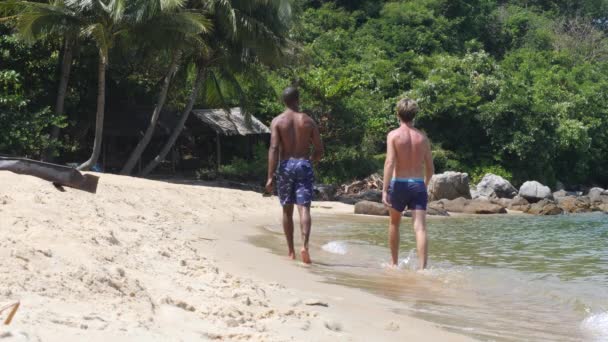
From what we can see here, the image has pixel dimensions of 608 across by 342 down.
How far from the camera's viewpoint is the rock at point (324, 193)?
20047mm

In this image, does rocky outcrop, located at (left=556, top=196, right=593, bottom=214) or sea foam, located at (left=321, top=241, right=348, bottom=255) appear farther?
rocky outcrop, located at (left=556, top=196, right=593, bottom=214)

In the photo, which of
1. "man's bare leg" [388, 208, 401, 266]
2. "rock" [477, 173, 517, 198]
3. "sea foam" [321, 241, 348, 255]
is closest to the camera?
"man's bare leg" [388, 208, 401, 266]

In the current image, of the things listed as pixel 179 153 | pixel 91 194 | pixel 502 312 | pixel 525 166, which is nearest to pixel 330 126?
pixel 179 153

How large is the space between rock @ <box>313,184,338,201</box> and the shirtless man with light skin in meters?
12.9

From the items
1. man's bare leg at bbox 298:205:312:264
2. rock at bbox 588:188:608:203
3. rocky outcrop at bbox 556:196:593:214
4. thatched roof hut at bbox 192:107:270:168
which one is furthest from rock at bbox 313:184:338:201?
man's bare leg at bbox 298:205:312:264

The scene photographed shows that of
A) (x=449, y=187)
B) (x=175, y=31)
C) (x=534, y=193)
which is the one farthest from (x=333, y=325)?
(x=534, y=193)

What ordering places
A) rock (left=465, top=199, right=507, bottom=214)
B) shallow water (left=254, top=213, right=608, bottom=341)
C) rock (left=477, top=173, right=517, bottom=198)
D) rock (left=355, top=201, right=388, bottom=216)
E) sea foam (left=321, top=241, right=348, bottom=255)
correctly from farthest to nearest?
rock (left=477, top=173, right=517, bottom=198) < rock (left=465, top=199, right=507, bottom=214) < rock (left=355, top=201, right=388, bottom=216) < sea foam (left=321, top=241, right=348, bottom=255) < shallow water (left=254, top=213, right=608, bottom=341)

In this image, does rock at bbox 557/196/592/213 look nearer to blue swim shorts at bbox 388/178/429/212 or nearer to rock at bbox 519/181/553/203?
rock at bbox 519/181/553/203

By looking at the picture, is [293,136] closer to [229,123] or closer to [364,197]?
[364,197]

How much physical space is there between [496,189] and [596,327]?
19.2 metres

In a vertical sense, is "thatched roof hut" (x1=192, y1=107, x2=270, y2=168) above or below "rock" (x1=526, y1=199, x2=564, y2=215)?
above

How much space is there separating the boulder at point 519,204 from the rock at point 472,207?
4.14 feet

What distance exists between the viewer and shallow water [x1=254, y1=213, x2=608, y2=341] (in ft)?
16.4

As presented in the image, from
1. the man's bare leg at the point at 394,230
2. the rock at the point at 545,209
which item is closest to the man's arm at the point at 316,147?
the man's bare leg at the point at 394,230
